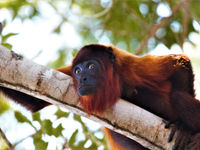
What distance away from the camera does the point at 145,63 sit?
393 cm

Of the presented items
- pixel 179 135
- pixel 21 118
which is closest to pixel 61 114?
pixel 21 118

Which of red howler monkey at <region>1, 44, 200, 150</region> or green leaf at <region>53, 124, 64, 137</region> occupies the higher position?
red howler monkey at <region>1, 44, 200, 150</region>

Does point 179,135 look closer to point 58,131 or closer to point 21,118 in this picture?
point 58,131

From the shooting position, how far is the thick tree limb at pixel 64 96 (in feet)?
9.38

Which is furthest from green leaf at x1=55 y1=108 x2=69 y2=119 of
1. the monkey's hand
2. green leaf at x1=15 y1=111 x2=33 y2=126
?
the monkey's hand

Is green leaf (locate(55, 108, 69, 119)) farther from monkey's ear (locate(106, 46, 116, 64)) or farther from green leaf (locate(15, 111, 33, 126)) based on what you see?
monkey's ear (locate(106, 46, 116, 64))

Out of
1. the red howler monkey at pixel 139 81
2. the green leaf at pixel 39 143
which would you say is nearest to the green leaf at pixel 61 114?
the red howler monkey at pixel 139 81

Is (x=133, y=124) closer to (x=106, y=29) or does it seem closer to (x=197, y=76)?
(x=197, y=76)

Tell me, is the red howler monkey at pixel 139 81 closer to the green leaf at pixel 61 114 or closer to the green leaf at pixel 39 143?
the green leaf at pixel 61 114

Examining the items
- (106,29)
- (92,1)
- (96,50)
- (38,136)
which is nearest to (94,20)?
(92,1)

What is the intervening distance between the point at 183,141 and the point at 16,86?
1755mm

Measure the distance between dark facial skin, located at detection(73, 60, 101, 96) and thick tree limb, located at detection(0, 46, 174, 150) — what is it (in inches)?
11.4

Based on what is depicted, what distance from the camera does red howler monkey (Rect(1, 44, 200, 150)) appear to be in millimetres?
3553

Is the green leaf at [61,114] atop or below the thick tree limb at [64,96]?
below
